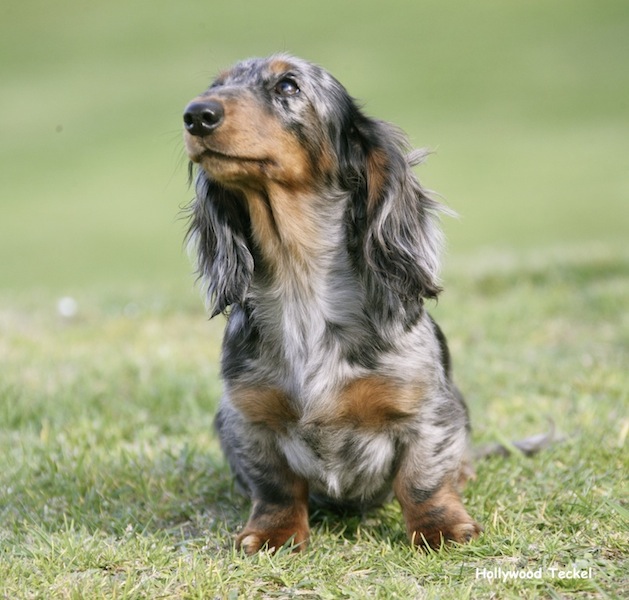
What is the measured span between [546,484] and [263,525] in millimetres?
1188

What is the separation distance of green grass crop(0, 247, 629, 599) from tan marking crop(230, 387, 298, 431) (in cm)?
45

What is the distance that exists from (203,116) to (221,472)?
5.72ft

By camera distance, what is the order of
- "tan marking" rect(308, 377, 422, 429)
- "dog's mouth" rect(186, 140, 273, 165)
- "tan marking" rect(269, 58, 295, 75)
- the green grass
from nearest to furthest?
1. the green grass
2. "dog's mouth" rect(186, 140, 273, 165)
3. "tan marking" rect(308, 377, 422, 429)
4. "tan marking" rect(269, 58, 295, 75)

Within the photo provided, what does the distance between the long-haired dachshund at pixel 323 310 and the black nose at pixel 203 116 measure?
8 cm

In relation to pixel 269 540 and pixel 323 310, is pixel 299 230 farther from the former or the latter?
pixel 269 540

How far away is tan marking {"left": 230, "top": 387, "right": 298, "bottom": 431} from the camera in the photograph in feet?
10.5

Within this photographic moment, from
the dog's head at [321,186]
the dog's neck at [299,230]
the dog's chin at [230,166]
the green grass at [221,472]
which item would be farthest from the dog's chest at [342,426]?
the dog's chin at [230,166]

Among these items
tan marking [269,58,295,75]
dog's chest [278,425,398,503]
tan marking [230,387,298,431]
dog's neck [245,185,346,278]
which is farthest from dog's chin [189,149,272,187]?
dog's chest [278,425,398,503]

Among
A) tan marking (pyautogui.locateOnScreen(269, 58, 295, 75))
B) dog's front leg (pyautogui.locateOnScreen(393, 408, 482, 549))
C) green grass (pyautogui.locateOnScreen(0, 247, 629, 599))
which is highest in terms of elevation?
tan marking (pyautogui.locateOnScreen(269, 58, 295, 75))

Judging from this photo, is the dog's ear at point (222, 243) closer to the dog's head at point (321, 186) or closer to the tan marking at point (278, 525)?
the dog's head at point (321, 186)

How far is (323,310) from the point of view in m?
3.31

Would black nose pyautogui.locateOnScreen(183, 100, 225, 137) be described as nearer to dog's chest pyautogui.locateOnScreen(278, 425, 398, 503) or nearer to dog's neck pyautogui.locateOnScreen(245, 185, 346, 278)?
dog's neck pyautogui.locateOnScreen(245, 185, 346, 278)

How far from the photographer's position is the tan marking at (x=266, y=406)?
10.5 feet

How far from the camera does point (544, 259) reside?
8344mm
